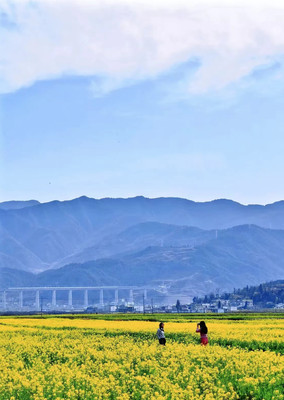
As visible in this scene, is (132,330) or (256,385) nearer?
(256,385)

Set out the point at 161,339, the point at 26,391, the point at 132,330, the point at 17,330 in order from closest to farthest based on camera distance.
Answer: the point at 26,391
the point at 161,339
the point at 132,330
the point at 17,330

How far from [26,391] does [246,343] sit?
2151 centimetres

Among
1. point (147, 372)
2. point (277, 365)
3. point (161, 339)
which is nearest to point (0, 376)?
point (147, 372)

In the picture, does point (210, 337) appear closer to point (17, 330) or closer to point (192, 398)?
point (17, 330)

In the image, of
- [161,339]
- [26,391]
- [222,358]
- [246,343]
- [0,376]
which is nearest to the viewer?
[26,391]

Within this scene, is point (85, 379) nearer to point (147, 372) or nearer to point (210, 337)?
point (147, 372)

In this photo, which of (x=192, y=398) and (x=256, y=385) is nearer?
(x=192, y=398)

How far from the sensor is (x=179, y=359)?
29.3 meters

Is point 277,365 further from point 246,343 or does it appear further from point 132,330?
point 132,330

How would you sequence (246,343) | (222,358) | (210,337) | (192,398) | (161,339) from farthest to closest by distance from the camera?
(210,337) < (246,343) < (161,339) < (222,358) < (192,398)

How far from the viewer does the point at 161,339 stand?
38.0 meters

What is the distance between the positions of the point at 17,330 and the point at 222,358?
31.2m

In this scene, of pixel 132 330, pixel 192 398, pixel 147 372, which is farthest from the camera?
pixel 132 330

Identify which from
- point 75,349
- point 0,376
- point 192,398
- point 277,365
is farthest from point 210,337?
point 192,398
